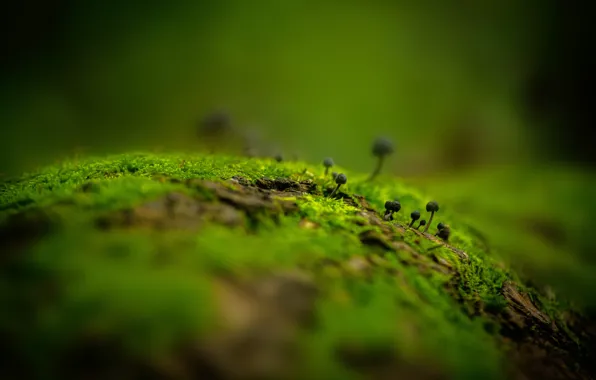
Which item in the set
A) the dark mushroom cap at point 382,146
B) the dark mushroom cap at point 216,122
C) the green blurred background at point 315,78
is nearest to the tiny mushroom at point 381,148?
the dark mushroom cap at point 382,146

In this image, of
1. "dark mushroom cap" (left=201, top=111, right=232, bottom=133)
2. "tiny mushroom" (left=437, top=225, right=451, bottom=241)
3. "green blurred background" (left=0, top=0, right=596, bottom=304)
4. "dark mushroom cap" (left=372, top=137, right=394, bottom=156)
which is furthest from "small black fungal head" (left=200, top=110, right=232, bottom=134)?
"green blurred background" (left=0, top=0, right=596, bottom=304)

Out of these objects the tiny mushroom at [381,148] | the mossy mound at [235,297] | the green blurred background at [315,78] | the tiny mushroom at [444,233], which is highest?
the green blurred background at [315,78]

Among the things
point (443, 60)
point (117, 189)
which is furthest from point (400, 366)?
point (443, 60)

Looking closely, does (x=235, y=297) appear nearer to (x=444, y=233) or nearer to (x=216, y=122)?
(x=444, y=233)

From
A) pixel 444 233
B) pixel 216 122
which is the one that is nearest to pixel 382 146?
pixel 444 233

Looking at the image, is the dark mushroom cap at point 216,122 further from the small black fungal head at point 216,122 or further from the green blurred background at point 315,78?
the green blurred background at point 315,78

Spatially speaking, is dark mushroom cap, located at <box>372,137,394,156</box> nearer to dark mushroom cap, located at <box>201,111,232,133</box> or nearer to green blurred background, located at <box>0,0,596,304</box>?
dark mushroom cap, located at <box>201,111,232,133</box>
